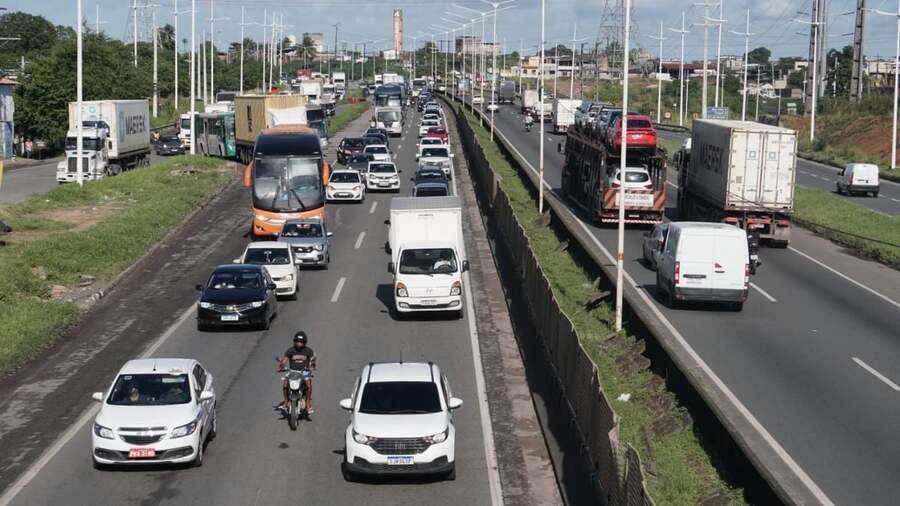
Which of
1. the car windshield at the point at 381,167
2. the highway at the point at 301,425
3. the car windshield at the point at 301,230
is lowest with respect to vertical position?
the highway at the point at 301,425

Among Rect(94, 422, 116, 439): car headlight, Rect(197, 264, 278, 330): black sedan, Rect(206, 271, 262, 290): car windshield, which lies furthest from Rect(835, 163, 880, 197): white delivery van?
Rect(94, 422, 116, 439): car headlight

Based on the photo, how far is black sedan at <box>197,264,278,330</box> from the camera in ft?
88.4

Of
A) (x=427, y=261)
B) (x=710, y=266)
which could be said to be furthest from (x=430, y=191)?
(x=710, y=266)

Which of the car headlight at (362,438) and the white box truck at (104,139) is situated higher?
the white box truck at (104,139)

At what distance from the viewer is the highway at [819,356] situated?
17109 mm

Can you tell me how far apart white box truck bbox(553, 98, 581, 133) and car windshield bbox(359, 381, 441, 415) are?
8701 cm

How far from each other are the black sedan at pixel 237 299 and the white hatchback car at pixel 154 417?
8792 mm

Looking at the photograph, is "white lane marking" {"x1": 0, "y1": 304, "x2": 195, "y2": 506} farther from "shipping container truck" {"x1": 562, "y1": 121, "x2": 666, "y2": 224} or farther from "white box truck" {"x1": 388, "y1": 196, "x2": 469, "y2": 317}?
"shipping container truck" {"x1": 562, "y1": 121, "x2": 666, "y2": 224}

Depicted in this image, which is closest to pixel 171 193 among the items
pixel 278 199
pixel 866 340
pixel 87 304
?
pixel 278 199

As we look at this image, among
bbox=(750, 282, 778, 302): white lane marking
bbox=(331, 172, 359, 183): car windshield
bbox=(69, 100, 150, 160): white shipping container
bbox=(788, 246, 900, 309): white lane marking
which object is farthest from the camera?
bbox=(69, 100, 150, 160): white shipping container

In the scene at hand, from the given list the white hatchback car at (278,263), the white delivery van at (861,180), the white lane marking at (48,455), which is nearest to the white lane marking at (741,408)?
the white hatchback car at (278,263)

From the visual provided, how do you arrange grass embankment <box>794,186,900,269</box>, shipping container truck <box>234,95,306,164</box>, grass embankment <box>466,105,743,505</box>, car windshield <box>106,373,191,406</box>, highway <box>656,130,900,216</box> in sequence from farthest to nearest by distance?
shipping container truck <box>234,95,306,164</box>, highway <box>656,130,900,216</box>, grass embankment <box>794,186,900,269</box>, car windshield <box>106,373,191,406</box>, grass embankment <box>466,105,743,505</box>

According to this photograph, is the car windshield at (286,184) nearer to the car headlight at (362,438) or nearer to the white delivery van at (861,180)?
the car headlight at (362,438)

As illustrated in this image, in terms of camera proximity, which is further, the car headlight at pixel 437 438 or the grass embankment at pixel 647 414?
the car headlight at pixel 437 438
